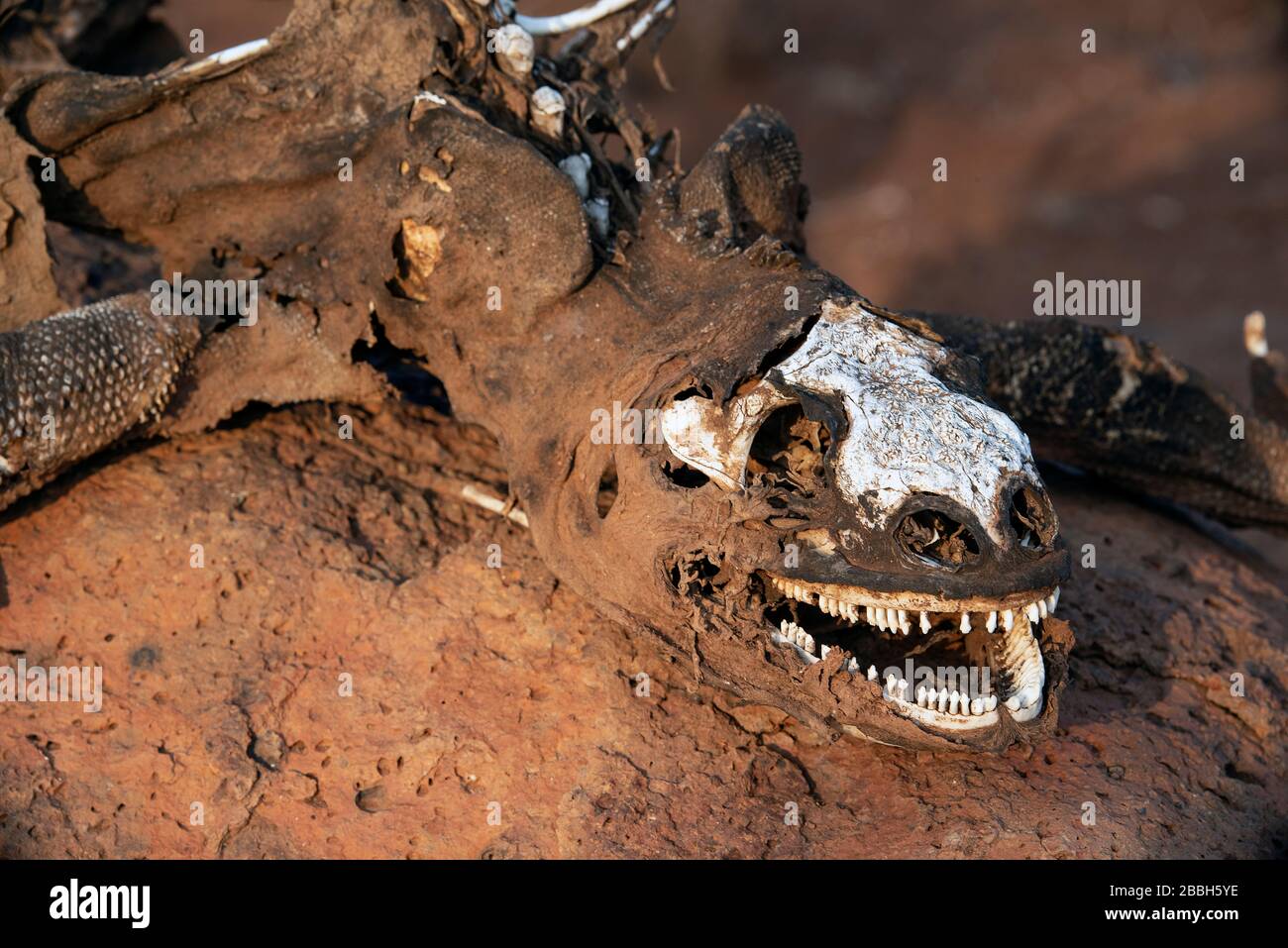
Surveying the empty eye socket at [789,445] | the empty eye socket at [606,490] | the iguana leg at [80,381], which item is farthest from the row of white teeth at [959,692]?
the iguana leg at [80,381]

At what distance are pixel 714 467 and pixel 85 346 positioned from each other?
1.98m

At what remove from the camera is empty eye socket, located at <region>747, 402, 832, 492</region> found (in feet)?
10.8

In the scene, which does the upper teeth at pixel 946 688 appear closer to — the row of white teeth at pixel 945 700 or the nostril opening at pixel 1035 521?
the row of white teeth at pixel 945 700

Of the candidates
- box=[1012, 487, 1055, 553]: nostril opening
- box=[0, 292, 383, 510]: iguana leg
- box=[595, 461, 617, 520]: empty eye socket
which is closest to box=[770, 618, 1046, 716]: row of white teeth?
box=[1012, 487, 1055, 553]: nostril opening

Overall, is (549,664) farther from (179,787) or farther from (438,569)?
(179,787)

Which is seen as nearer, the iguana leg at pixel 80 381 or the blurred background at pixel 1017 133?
the iguana leg at pixel 80 381

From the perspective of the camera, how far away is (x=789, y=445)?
3365mm

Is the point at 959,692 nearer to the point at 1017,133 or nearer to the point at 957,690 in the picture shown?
the point at 957,690

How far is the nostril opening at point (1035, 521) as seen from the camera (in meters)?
3.04

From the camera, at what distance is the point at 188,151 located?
4285 millimetres

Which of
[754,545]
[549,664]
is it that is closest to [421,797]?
[549,664]

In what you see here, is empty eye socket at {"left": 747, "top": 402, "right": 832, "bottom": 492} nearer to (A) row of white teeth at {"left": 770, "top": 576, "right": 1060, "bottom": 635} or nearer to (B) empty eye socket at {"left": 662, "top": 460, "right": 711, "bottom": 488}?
(B) empty eye socket at {"left": 662, "top": 460, "right": 711, "bottom": 488}

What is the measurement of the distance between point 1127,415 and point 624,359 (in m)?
2.00

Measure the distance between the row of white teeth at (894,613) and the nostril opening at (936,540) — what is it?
128 millimetres
